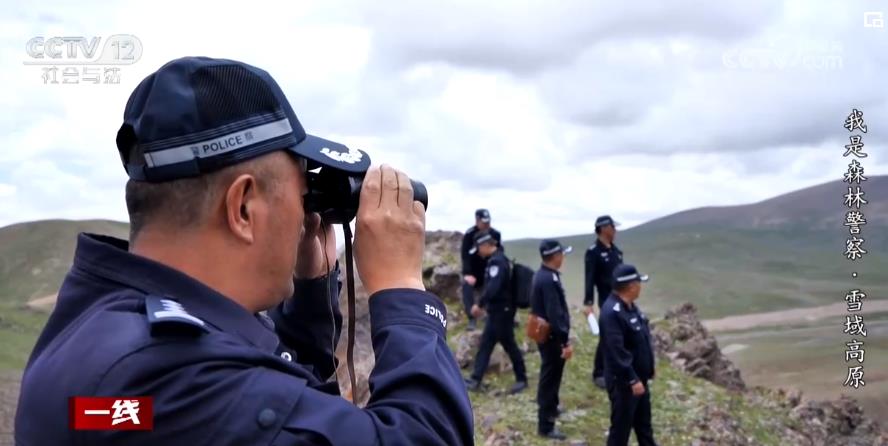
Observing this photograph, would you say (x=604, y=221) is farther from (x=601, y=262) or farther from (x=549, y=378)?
(x=549, y=378)

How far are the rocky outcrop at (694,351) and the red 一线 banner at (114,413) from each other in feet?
41.3

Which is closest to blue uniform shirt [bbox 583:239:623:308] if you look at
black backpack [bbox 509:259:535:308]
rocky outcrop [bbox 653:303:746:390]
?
black backpack [bbox 509:259:535:308]

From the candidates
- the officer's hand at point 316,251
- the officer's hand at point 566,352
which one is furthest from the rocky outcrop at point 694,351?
the officer's hand at point 316,251

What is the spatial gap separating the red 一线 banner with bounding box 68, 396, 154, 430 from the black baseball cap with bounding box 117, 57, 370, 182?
36cm

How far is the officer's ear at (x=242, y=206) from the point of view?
1273 millimetres

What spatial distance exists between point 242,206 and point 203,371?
0.29m

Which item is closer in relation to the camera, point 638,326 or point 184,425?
point 184,425

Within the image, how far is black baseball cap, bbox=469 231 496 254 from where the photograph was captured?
460 inches

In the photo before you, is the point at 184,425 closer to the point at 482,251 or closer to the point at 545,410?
the point at 545,410

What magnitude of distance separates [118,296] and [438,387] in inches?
20.6

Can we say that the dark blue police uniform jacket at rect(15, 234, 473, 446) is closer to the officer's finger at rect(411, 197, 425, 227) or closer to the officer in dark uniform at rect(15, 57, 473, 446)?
the officer in dark uniform at rect(15, 57, 473, 446)

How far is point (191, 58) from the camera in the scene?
4.35 feet

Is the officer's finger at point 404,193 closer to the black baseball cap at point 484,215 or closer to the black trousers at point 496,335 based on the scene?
the black trousers at point 496,335

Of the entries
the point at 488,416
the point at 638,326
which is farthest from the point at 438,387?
the point at 488,416
